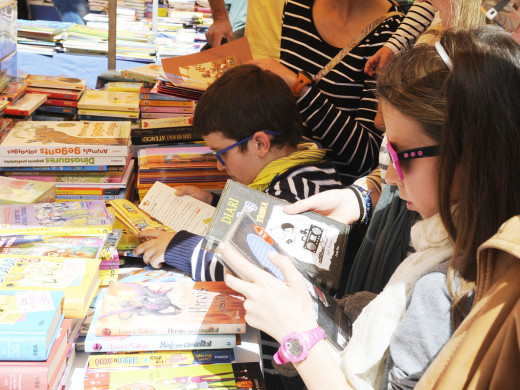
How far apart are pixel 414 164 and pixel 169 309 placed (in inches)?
25.1

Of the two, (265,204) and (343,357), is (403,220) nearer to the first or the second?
(265,204)

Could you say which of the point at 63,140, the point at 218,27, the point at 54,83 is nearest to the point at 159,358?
the point at 63,140

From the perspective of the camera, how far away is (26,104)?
2625mm

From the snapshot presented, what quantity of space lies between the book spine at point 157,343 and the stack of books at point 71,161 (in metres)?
1.00

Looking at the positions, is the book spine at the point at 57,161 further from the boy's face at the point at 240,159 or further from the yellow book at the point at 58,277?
the yellow book at the point at 58,277

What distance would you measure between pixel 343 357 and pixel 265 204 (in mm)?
511

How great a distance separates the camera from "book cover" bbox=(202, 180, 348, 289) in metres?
1.40

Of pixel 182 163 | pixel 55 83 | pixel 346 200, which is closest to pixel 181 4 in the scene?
pixel 55 83

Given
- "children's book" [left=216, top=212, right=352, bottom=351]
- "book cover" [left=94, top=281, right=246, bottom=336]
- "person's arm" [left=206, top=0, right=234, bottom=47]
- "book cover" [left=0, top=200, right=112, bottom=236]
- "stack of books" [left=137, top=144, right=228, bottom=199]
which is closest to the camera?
"children's book" [left=216, top=212, right=352, bottom=351]

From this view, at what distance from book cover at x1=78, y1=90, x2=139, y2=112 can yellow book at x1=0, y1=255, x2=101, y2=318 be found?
1.41 meters

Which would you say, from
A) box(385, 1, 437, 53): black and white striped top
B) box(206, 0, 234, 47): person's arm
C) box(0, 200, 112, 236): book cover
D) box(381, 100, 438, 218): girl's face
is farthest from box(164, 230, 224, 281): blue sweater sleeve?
box(206, 0, 234, 47): person's arm

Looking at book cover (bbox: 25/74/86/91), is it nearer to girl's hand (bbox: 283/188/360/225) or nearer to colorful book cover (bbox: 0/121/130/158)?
colorful book cover (bbox: 0/121/130/158)

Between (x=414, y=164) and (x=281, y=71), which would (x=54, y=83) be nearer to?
(x=281, y=71)

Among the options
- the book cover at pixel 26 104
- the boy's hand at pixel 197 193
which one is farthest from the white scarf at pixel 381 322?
the book cover at pixel 26 104
